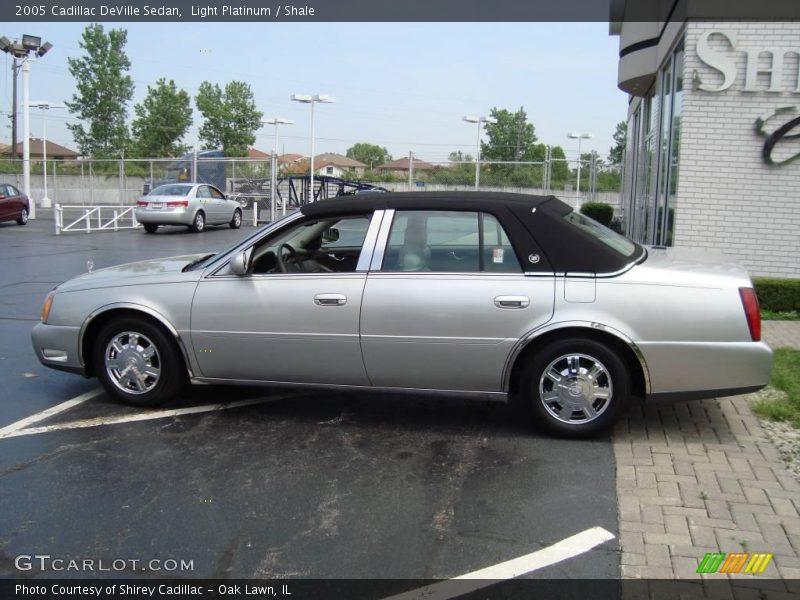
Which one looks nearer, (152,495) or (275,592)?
(275,592)

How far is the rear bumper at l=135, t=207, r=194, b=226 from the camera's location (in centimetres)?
2177

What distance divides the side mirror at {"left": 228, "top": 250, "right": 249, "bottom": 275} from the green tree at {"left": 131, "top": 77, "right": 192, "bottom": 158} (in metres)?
52.2

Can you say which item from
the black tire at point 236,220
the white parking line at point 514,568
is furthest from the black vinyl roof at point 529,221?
the black tire at point 236,220

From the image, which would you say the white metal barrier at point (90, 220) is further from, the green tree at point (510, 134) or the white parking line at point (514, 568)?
the green tree at point (510, 134)

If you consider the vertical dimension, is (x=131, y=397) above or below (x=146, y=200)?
below

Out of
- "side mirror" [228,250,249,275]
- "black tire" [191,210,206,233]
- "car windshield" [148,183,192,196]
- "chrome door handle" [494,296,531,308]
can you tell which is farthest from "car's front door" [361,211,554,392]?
"car windshield" [148,183,192,196]

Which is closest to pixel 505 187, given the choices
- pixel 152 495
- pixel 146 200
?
pixel 146 200

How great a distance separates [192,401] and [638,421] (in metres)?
3.40

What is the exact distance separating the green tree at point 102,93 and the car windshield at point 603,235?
5034 cm

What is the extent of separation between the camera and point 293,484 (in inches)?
166

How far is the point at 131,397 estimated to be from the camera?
5508 mm

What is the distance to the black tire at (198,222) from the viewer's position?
2233 centimetres

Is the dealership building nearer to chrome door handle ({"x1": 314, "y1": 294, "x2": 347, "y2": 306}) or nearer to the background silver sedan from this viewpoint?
chrome door handle ({"x1": 314, "y1": 294, "x2": 347, "y2": 306})

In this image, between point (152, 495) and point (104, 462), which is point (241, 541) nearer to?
point (152, 495)
